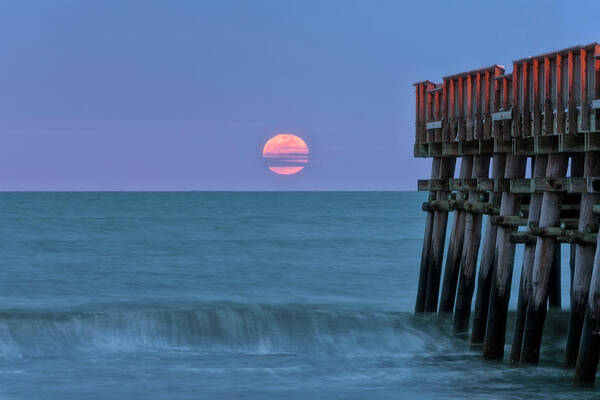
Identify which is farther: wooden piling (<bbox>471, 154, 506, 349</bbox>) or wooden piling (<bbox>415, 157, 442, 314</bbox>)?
wooden piling (<bbox>415, 157, 442, 314</bbox>)

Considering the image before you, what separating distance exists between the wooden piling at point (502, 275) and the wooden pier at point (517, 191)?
2cm

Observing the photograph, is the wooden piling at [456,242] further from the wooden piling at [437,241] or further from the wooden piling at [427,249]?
the wooden piling at [427,249]

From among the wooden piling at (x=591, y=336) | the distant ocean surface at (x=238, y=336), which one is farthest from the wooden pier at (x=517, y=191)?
the distant ocean surface at (x=238, y=336)

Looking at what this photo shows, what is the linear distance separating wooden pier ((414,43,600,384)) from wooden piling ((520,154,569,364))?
14 mm

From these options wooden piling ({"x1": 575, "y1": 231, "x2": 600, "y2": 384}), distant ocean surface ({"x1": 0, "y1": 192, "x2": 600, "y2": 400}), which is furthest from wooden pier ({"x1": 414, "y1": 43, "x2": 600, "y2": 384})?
distant ocean surface ({"x1": 0, "y1": 192, "x2": 600, "y2": 400})

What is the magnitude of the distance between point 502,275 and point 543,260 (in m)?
1.32

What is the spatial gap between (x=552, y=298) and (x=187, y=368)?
8.91m

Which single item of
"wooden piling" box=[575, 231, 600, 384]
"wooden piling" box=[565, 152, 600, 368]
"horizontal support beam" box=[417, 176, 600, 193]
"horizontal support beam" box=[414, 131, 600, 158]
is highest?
"horizontal support beam" box=[414, 131, 600, 158]

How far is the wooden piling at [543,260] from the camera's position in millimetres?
12727

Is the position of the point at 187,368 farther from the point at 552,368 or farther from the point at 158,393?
the point at 552,368

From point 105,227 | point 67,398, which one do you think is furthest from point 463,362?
point 105,227

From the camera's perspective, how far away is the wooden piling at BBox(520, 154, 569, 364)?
501 inches

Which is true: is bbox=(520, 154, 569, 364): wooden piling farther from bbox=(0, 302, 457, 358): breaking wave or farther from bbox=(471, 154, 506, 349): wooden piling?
bbox=(0, 302, 457, 358): breaking wave

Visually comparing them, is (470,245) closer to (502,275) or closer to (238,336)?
(502,275)
